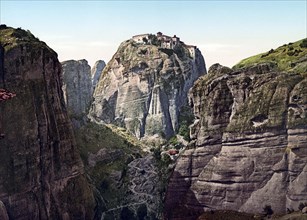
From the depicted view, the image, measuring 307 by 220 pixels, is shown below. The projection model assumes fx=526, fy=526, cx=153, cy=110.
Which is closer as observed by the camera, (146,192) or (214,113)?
(214,113)

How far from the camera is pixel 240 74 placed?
126625 mm

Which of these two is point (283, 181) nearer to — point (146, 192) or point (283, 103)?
point (283, 103)

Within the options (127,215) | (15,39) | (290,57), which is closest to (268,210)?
(290,57)

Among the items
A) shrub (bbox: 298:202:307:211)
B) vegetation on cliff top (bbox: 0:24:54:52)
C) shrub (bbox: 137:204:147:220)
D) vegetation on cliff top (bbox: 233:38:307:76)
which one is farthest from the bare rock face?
vegetation on cliff top (bbox: 0:24:54:52)

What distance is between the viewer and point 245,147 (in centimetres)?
11862

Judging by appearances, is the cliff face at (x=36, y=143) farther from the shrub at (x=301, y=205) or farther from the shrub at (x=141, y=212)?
the shrub at (x=301, y=205)

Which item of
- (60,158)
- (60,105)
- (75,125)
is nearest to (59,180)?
(60,158)

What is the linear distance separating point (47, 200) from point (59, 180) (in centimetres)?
623

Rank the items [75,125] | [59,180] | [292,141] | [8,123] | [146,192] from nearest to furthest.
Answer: [292,141]
[8,123]
[59,180]
[146,192]
[75,125]

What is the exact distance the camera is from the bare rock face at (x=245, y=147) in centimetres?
11312

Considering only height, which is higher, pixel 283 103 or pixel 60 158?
pixel 283 103

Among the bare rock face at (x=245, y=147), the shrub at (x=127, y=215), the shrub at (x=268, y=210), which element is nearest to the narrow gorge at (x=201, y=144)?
the bare rock face at (x=245, y=147)

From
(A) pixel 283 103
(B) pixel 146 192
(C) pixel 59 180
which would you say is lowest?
(B) pixel 146 192

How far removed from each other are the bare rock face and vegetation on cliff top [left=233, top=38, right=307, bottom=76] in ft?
15.7
